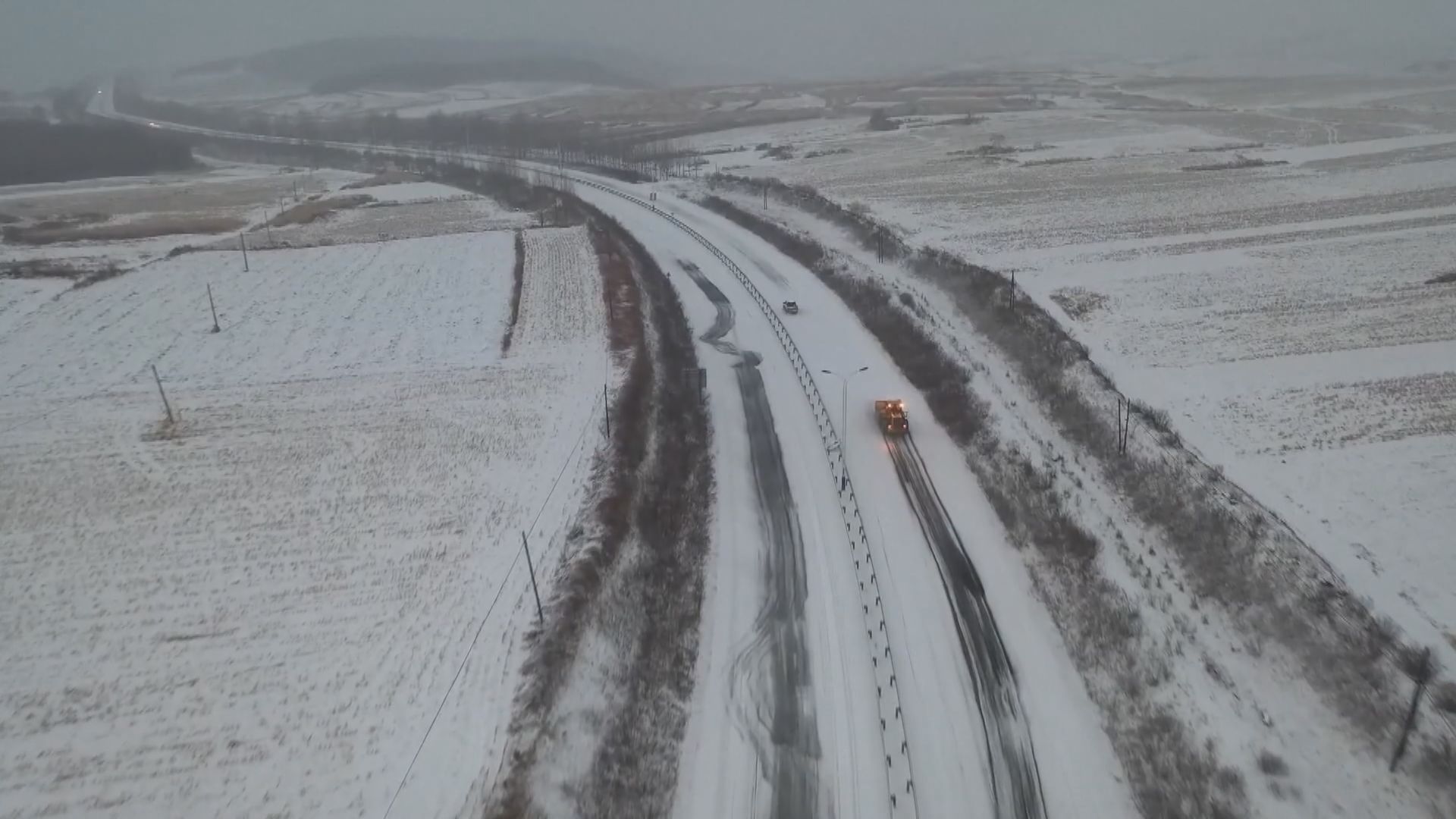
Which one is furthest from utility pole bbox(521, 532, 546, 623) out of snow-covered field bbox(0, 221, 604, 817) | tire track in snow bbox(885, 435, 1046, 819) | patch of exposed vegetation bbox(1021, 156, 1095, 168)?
patch of exposed vegetation bbox(1021, 156, 1095, 168)

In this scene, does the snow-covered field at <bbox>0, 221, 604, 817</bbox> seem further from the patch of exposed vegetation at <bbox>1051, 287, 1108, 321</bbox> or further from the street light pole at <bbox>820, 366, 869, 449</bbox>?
the patch of exposed vegetation at <bbox>1051, 287, 1108, 321</bbox>

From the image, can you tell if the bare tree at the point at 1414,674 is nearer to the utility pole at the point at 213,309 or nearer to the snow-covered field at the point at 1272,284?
the snow-covered field at the point at 1272,284

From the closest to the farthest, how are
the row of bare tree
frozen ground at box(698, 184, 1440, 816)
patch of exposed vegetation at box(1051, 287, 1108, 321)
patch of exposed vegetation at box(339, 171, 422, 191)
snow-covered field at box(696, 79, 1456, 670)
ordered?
frozen ground at box(698, 184, 1440, 816)
snow-covered field at box(696, 79, 1456, 670)
patch of exposed vegetation at box(1051, 287, 1108, 321)
patch of exposed vegetation at box(339, 171, 422, 191)
the row of bare tree

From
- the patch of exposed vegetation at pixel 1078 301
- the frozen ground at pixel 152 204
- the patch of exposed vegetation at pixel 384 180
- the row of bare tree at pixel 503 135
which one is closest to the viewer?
the patch of exposed vegetation at pixel 1078 301

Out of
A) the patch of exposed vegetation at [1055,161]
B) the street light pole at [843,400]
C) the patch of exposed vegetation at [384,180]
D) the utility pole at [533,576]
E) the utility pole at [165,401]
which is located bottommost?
the street light pole at [843,400]

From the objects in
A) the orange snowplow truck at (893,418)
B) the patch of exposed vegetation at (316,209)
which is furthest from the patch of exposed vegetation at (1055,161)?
the patch of exposed vegetation at (316,209)
